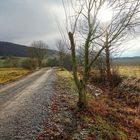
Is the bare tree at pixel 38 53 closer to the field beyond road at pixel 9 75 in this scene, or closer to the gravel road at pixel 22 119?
the field beyond road at pixel 9 75

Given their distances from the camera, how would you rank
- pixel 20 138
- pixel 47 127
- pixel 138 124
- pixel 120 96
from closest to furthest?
pixel 20 138
pixel 47 127
pixel 138 124
pixel 120 96

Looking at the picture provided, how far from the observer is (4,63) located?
15188cm

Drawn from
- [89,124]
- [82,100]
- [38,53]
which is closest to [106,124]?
[89,124]

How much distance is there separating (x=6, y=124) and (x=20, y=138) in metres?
2.08

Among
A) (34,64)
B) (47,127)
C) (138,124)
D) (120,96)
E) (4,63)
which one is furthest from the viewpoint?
(4,63)

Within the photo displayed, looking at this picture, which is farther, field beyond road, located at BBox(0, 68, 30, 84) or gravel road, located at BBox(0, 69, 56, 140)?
field beyond road, located at BBox(0, 68, 30, 84)

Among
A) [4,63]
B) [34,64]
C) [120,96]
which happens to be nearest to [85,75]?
[120,96]

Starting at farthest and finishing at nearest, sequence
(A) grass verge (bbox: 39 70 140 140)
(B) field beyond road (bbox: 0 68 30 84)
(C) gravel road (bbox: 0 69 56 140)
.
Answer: (B) field beyond road (bbox: 0 68 30 84)
(A) grass verge (bbox: 39 70 140 140)
(C) gravel road (bbox: 0 69 56 140)

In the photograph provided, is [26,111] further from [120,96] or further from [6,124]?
[120,96]

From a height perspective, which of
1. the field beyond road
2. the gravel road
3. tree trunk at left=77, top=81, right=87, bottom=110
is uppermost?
tree trunk at left=77, top=81, right=87, bottom=110

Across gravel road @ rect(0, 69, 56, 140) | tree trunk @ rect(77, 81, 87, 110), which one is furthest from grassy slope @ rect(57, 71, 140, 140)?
gravel road @ rect(0, 69, 56, 140)

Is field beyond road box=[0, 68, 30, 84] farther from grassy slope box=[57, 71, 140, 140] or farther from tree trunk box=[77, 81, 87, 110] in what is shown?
grassy slope box=[57, 71, 140, 140]

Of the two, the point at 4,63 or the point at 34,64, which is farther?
the point at 4,63

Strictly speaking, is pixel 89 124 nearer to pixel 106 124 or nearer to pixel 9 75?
pixel 106 124
